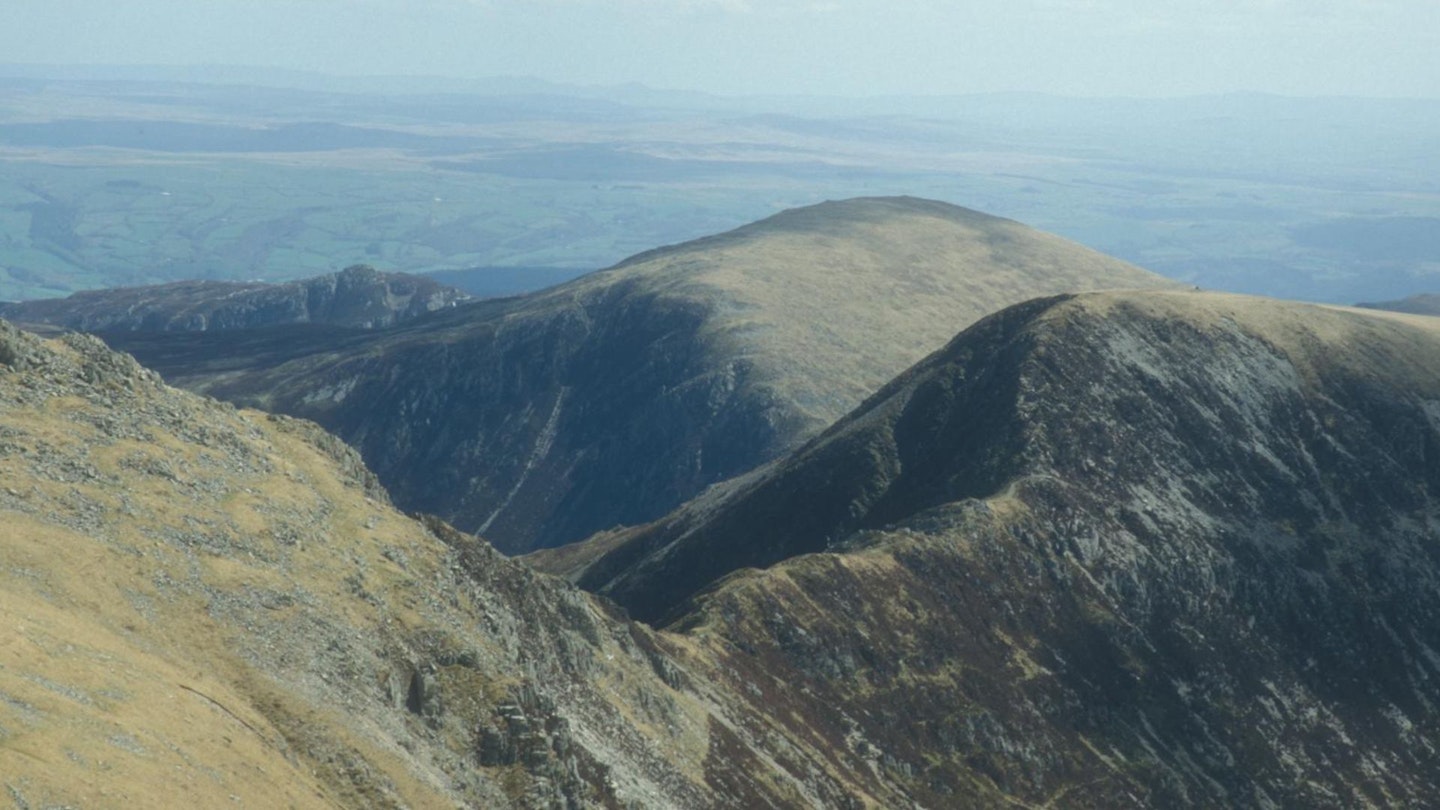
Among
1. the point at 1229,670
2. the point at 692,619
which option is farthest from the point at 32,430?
the point at 1229,670

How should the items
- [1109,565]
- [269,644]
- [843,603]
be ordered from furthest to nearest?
[1109,565] → [843,603] → [269,644]

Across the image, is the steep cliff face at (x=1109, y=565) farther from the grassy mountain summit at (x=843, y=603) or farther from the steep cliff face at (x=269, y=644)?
the steep cliff face at (x=269, y=644)

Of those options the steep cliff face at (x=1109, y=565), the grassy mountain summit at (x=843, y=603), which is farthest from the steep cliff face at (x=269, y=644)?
the steep cliff face at (x=1109, y=565)

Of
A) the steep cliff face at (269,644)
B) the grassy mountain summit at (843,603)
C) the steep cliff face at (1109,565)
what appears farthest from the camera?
the steep cliff face at (1109,565)

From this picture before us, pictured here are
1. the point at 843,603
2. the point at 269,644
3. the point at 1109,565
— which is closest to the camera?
Result: the point at 269,644

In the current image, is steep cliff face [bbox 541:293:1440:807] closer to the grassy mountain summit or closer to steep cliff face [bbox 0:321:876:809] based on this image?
the grassy mountain summit

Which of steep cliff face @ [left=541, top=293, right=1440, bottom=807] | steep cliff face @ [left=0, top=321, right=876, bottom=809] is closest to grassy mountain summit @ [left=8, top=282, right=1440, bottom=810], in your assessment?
steep cliff face @ [left=0, top=321, right=876, bottom=809]

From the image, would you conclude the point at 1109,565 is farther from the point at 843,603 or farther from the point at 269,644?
the point at 269,644

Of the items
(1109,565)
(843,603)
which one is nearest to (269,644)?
(843,603)
